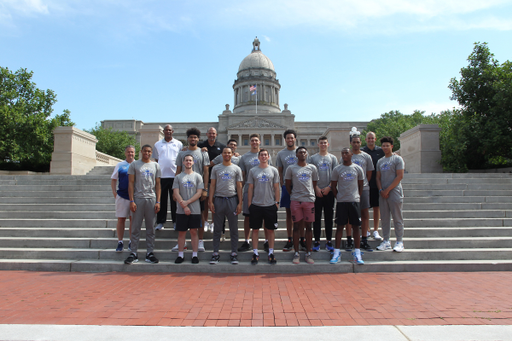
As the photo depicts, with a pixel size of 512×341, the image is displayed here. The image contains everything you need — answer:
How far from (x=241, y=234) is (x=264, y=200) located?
1.63 metres

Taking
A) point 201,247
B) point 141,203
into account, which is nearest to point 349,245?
point 201,247

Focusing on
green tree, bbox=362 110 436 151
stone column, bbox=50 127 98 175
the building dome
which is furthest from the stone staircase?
the building dome

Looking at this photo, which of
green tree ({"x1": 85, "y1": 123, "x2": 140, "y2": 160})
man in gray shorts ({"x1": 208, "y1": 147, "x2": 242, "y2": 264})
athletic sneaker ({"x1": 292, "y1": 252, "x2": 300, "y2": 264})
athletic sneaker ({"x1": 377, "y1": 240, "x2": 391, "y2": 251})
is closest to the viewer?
athletic sneaker ({"x1": 292, "y1": 252, "x2": 300, "y2": 264})

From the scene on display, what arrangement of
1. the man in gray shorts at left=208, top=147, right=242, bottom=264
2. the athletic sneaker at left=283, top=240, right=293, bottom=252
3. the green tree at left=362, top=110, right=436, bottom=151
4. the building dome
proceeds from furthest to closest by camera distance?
the building dome, the green tree at left=362, top=110, right=436, bottom=151, the athletic sneaker at left=283, top=240, right=293, bottom=252, the man in gray shorts at left=208, top=147, right=242, bottom=264

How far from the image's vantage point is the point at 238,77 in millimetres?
92312

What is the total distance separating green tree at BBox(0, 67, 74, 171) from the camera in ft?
65.5

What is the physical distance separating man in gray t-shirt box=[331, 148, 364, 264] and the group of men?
0.02 meters

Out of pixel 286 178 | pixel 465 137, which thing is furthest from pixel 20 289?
pixel 465 137

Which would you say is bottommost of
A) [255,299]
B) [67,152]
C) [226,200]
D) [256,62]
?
[255,299]

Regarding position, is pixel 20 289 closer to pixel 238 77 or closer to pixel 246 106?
pixel 246 106

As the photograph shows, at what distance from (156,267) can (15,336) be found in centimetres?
263

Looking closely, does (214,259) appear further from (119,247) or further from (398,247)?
(398,247)

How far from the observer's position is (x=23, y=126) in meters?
21.2

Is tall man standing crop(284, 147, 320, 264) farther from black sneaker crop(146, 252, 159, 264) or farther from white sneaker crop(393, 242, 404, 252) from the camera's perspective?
black sneaker crop(146, 252, 159, 264)
